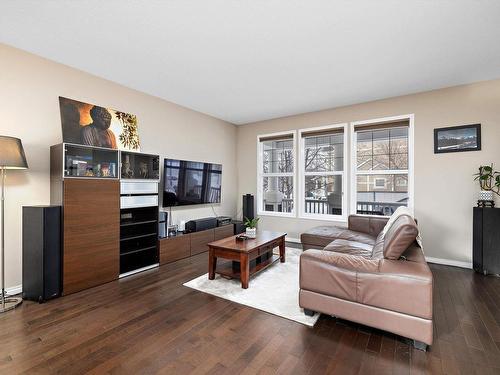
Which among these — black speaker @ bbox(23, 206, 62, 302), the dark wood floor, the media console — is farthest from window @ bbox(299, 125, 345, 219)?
black speaker @ bbox(23, 206, 62, 302)

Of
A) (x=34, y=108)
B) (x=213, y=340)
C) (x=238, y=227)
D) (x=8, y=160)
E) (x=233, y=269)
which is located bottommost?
(x=213, y=340)

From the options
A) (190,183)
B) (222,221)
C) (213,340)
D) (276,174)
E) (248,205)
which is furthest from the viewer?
(276,174)

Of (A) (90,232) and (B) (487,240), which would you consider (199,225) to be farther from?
(B) (487,240)

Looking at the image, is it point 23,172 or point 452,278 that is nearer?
point 23,172

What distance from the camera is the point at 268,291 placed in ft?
9.11

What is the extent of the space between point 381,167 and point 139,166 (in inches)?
162

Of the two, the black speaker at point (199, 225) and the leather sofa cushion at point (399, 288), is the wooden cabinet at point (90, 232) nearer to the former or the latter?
the black speaker at point (199, 225)

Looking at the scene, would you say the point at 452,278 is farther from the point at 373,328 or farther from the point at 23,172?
the point at 23,172

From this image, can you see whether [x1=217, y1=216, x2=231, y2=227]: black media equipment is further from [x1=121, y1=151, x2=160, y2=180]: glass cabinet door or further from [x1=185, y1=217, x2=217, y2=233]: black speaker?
[x1=121, y1=151, x2=160, y2=180]: glass cabinet door

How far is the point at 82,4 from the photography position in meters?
2.07

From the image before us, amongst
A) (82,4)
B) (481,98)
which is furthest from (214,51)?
(481,98)

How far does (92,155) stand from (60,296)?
5.38ft

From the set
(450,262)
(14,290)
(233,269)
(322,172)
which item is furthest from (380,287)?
(14,290)

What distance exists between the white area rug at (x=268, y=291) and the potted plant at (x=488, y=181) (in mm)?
2814
